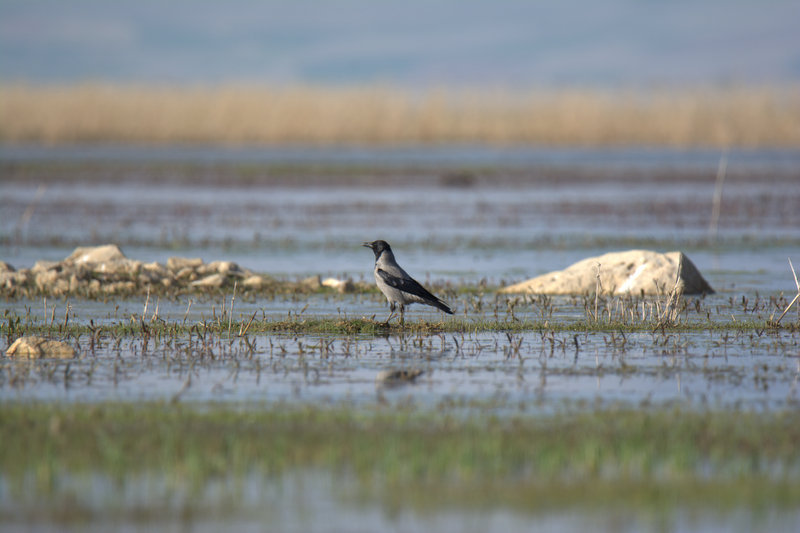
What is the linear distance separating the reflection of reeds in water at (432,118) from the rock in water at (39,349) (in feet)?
143

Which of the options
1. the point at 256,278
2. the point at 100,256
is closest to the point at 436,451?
the point at 256,278

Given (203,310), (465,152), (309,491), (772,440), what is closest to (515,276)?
(203,310)

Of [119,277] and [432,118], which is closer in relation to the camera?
[119,277]

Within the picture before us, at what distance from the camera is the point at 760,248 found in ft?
62.6

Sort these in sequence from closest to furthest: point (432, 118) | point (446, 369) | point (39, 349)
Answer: point (446, 369) → point (39, 349) → point (432, 118)

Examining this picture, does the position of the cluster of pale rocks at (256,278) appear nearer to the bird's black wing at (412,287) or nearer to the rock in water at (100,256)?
the rock in water at (100,256)

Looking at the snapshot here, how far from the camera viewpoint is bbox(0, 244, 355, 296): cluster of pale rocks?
14086mm

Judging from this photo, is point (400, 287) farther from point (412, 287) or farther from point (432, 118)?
point (432, 118)

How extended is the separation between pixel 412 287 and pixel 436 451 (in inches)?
181

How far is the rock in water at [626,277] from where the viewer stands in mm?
13875

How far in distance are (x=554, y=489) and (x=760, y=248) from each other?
46.0ft

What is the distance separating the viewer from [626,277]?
1412 centimetres

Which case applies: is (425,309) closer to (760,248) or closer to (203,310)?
(203,310)

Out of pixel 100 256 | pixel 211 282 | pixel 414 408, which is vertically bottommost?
pixel 414 408
